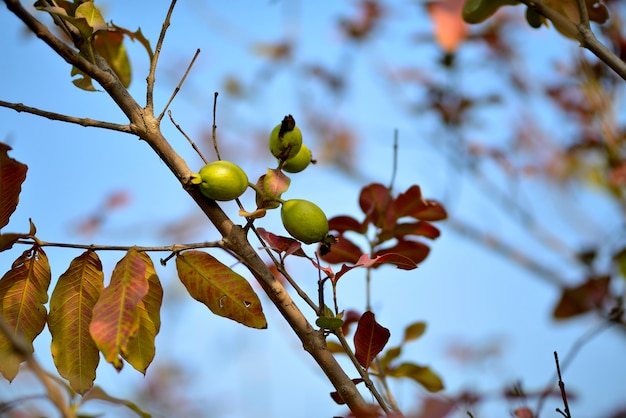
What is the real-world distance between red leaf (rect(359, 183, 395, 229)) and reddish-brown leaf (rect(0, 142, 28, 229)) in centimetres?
55

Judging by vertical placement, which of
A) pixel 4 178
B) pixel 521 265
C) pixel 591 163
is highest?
pixel 591 163

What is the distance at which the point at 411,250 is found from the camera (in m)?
1.00

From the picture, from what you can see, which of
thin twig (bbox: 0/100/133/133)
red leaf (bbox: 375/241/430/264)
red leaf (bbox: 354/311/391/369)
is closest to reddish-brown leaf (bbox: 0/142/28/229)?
thin twig (bbox: 0/100/133/133)

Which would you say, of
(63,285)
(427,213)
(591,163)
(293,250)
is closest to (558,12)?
(427,213)

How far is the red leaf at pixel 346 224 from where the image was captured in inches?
38.7

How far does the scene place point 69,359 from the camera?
68cm

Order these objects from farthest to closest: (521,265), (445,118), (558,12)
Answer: (445,118), (521,265), (558,12)

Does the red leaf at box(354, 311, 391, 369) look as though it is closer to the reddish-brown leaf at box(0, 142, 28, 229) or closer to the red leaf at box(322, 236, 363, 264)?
the red leaf at box(322, 236, 363, 264)

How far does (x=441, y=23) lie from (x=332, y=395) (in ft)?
2.02

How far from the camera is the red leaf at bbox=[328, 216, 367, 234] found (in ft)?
3.23

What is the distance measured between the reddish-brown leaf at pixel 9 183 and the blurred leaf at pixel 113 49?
0.37 metres

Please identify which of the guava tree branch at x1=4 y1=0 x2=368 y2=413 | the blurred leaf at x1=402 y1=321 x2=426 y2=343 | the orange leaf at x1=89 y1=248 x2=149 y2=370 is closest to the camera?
the orange leaf at x1=89 y1=248 x2=149 y2=370

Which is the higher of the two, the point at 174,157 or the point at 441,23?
the point at 441,23

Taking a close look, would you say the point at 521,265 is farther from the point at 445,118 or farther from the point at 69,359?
the point at 69,359
